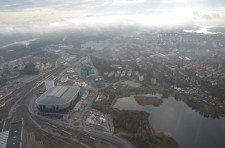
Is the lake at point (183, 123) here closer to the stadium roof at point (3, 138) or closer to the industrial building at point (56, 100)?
the industrial building at point (56, 100)

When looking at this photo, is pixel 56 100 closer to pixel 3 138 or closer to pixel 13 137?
pixel 13 137

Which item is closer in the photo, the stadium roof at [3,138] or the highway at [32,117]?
the stadium roof at [3,138]

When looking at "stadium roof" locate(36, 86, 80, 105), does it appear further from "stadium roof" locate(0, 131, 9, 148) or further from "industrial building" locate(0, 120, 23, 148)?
"stadium roof" locate(0, 131, 9, 148)

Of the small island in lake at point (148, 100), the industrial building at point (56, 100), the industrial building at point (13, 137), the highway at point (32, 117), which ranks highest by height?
the industrial building at point (56, 100)

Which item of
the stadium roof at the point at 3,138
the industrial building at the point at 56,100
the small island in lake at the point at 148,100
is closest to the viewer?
the stadium roof at the point at 3,138

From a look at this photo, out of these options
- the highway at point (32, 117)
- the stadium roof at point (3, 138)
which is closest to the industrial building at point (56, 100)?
the highway at point (32, 117)

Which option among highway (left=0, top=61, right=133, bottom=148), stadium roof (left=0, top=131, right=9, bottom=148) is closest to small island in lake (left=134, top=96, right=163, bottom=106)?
highway (left=0, top=61, right=133, bottom=148)

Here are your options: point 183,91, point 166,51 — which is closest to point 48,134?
point 183,91

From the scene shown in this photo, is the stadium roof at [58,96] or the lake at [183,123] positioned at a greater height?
the stadium roof at [58,96]
